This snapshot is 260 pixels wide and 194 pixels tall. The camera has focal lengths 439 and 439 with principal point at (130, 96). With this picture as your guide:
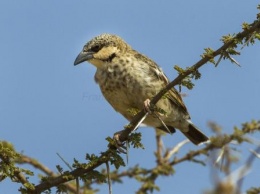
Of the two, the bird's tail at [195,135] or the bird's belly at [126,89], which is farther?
the bird's tail at [195,135]

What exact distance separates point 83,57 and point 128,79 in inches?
28.9

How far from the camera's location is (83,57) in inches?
196

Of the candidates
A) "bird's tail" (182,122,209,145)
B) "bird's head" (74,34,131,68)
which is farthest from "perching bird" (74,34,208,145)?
"bird's tail" (182,122,209,145)

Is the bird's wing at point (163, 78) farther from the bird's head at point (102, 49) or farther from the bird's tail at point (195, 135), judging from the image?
the bird's tail at point (195, 135)

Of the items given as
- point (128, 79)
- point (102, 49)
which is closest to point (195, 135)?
point (128, 79)

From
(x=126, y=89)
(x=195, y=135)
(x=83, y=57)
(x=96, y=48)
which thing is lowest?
(x=195, y=135)

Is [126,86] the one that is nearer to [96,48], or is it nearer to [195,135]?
[96,48]

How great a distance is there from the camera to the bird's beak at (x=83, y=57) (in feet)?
16.1

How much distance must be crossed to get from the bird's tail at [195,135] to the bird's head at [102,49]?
1308 millimetres

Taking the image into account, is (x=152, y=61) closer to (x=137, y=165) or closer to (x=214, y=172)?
(x=137, y=165)

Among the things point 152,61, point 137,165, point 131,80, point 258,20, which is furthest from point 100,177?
point 152,61

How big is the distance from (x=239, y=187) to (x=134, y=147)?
78.5 inches

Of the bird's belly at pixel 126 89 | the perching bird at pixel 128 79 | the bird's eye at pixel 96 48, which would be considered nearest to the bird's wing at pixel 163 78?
the perching bird at pixel 128 79

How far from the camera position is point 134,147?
2611mm
